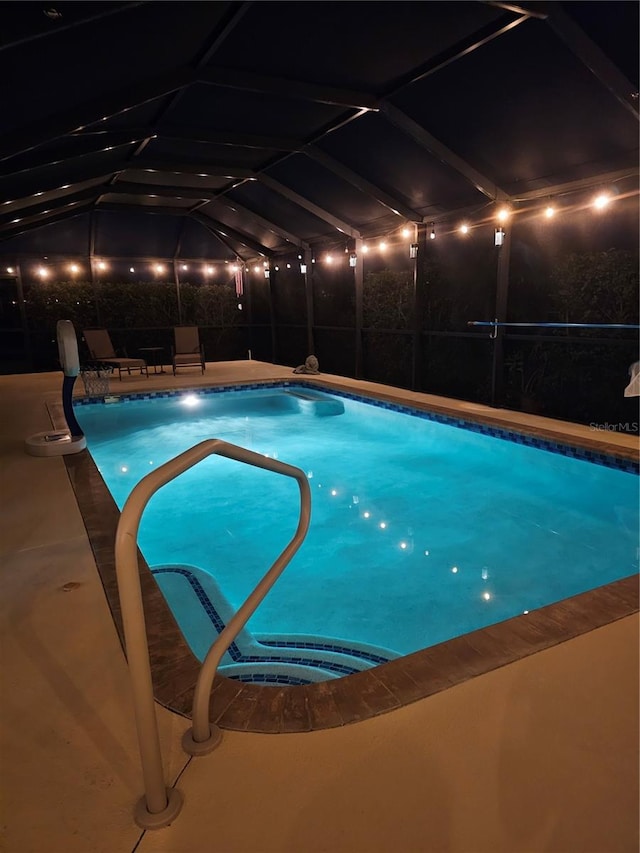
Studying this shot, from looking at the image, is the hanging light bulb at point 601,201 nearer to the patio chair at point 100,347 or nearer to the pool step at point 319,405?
the pool step at point 319,405

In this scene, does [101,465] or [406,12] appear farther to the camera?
[101,465]

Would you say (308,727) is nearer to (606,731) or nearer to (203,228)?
(606,731)

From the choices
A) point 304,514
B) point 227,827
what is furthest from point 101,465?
Answer: point 227,827

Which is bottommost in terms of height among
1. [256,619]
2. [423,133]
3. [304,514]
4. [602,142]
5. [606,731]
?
[256,619]

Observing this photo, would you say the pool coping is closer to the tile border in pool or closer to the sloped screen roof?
the tile border in pool

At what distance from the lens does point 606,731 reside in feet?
4.91

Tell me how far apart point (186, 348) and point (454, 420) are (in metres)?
6.81

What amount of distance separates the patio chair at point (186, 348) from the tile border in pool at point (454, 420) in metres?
2.00

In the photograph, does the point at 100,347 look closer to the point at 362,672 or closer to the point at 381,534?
the point at 381,534

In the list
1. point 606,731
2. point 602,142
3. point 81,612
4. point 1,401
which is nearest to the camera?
point 606,731

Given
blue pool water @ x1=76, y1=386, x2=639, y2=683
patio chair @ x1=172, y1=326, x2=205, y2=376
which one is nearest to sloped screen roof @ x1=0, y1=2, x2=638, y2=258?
blue pool water @ x1=76, y1=386, x2=639, y2=683

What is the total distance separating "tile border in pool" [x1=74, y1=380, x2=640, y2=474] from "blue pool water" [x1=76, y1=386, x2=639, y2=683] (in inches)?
3.1

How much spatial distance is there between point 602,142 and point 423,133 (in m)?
1.87

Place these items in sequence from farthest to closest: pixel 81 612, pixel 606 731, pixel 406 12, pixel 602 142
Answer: pixel 602 142 < pixel 406 12 < pixel 81 612 < pixel 606 731
